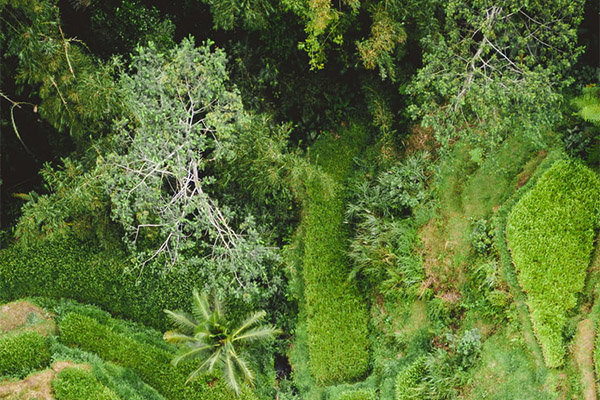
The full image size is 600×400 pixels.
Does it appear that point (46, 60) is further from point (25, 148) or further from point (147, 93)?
point (25, 148)

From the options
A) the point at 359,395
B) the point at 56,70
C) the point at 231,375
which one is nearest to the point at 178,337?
the point at 231,375

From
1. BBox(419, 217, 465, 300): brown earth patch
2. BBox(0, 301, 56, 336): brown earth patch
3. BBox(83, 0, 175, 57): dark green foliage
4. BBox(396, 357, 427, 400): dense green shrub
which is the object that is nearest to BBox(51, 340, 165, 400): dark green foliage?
BBox(0, 301, 56, 336): brown earth patch

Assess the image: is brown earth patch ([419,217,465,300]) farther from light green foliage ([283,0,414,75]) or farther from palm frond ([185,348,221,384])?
palm frond ([185,348,221,384])

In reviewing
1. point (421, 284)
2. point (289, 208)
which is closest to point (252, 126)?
point (289, 208)

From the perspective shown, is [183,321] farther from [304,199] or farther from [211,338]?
[304,199]

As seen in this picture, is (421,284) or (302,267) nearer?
(421,284)

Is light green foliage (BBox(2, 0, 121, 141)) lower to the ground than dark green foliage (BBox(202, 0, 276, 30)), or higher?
lower

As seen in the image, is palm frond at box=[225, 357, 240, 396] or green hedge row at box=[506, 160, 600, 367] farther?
palm frond at box=[225, 357, 240, 396]
